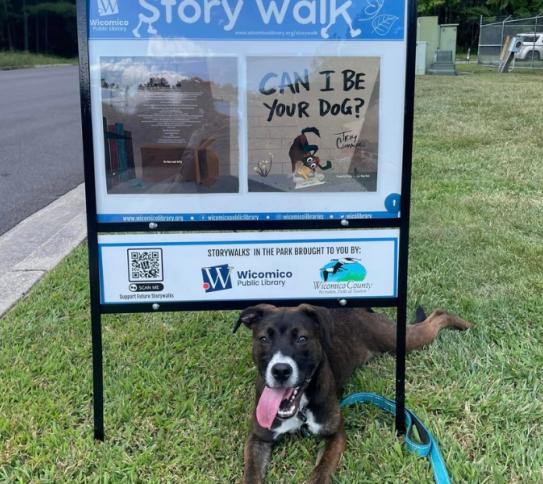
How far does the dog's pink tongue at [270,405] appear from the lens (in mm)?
2783

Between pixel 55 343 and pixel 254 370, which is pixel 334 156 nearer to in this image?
pixel 254 370

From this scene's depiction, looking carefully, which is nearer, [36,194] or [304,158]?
[304,158]

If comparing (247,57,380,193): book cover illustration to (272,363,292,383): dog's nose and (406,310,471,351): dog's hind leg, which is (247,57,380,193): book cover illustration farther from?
(406,310,471,351): dog's hind leg

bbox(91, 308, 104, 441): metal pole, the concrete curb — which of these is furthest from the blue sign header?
the concrete curb

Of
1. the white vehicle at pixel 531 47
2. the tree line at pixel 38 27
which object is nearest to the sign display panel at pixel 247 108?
the white vehicle at pixel 531 47

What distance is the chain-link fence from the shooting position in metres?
27.9

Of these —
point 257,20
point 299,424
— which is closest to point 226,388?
point 299,424

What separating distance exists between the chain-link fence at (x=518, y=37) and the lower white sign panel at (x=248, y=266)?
27.0 m

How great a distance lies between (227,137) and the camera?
2826 millimetres

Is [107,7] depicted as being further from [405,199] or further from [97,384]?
[97,384]

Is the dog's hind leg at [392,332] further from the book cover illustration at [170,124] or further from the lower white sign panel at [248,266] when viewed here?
the book cover illustration at [170,124]

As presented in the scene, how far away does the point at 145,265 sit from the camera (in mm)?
2900

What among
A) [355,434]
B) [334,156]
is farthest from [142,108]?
[355,434]

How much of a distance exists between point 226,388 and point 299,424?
591mm
